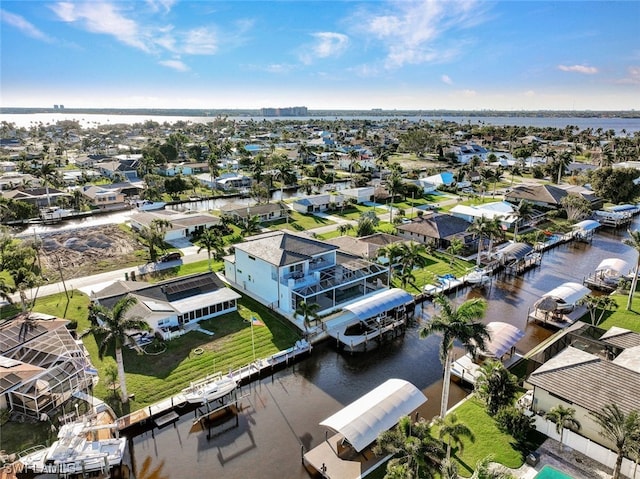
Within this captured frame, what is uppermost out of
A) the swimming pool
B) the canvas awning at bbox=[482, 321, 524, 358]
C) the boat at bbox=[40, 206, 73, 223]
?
the boat at bbox=[40, 206, 73, 223]

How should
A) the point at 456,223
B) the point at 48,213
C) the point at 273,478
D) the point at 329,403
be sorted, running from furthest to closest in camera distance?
the point at 48,213
the point at 456,223
the point at 329,403
the point at 273,478

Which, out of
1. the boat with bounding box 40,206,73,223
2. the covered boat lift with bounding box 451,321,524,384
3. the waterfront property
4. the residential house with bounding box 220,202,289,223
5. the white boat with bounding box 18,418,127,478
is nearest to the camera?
the white boat with bounding box 18,418,127,478

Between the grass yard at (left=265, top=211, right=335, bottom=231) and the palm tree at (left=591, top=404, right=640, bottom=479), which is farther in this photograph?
the grass yard at (left=265, top=211, right=335, bottom=231)

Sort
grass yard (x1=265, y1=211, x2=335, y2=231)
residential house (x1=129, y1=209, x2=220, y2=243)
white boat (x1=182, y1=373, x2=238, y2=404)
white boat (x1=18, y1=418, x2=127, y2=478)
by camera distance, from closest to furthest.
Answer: white boat (x1=18, y1=418, x2=127, y2=478)
white boat (x1=182, y1=373, x2=238, y2=404)
residential house (x1=129, y1=209, x2=220, y2=243)
grass yard (x1=265, y1=211, x2=335, y2=231)

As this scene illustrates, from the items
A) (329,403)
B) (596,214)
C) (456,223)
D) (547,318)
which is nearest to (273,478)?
(329,403)

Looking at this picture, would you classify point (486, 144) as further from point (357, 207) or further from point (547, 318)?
point (547, 318)

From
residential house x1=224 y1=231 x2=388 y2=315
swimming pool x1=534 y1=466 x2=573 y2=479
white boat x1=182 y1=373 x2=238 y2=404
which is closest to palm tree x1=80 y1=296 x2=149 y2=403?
white boat x1=182 y1=373 x2=238 y2=404

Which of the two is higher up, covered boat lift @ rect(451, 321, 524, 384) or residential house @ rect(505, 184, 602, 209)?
residential house @ rect(505, 184, 602, 209)

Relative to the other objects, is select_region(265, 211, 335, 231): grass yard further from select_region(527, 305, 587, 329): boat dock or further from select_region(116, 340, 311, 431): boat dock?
select_region(527, 305, 587, 329): boat dock
